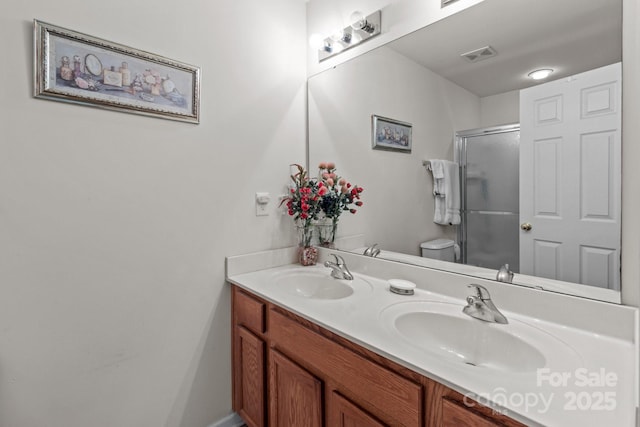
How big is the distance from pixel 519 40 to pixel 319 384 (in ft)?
4.63

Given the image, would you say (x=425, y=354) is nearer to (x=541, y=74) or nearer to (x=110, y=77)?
(x=541, y=74)

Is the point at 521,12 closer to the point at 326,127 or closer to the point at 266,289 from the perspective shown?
the point at 326,127

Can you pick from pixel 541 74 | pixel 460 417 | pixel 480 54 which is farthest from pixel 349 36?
pixel 460 417

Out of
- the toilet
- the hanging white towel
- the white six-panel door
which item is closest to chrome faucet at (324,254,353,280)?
the toilet

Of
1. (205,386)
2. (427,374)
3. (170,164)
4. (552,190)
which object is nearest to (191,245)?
(170,164)

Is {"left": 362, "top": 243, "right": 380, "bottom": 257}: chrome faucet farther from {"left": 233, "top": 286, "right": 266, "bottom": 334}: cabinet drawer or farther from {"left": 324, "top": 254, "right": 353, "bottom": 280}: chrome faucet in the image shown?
{"left": 233, "top": 286, "right": 266, "bottom": 334}: cabinet drawer

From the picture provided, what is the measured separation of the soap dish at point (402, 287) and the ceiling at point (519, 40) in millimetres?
815

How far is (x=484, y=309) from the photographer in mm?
1049

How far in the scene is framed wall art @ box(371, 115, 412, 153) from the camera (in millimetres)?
1519

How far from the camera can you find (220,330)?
161cm

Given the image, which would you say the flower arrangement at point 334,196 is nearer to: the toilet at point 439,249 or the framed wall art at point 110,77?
the toilet at point 439,249

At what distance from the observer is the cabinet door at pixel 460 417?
667 millimetres

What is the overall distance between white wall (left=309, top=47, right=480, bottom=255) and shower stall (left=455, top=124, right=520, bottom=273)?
0.22 feet

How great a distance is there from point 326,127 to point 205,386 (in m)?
1.55
